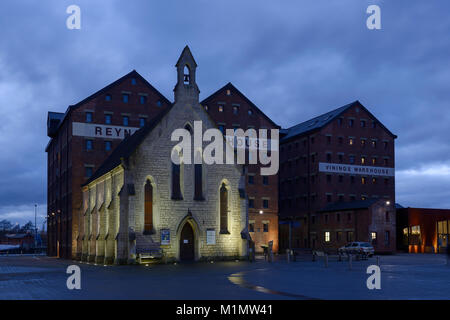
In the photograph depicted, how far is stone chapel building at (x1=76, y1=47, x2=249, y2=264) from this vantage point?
4350cm

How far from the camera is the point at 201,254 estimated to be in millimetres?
45656

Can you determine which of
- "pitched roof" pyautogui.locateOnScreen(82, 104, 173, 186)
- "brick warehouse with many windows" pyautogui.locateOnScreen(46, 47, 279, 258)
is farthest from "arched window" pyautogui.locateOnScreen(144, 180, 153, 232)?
"brick warehouse with many windows" pyautogui.locateOnScreen(46, 47, 279, 258)

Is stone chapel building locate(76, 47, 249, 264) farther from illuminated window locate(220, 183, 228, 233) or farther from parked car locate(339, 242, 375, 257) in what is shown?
parked car locate(339, 242, 375, 257)

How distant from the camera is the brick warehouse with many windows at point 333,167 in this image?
78375 mm

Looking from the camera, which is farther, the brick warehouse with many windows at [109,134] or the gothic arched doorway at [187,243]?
the brick warehouse with many windows at [109,134]

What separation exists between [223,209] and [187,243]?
4367mm

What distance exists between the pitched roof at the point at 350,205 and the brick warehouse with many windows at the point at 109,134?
8111mm

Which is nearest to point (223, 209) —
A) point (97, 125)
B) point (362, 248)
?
point (362, 248)

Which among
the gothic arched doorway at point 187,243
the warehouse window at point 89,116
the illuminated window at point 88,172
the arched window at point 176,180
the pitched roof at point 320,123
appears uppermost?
the pitched roof at point 320,123

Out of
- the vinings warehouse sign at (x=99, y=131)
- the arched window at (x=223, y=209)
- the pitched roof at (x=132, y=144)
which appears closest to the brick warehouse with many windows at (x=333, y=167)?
the vinings warehouse sign at (x=99, y=131)

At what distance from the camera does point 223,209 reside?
4759cm

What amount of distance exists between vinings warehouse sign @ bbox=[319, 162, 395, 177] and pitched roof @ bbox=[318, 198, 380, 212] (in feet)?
15.7

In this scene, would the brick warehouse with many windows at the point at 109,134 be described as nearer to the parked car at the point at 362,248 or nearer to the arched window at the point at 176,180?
the parked car at the point at 362,248
